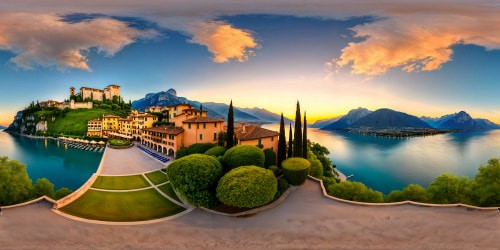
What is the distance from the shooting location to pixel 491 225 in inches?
226

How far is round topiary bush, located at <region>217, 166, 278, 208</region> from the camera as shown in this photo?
687 centimetres

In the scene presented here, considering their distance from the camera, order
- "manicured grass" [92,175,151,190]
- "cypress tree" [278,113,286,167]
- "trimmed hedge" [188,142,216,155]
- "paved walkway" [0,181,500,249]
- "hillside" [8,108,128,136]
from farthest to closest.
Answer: "hillside" [8,108,128,136] → "trimmed hedge" [188,142,216,155] → "cypress tree" [278,113,286,167] → "manicured grass" [92,175,151,190] → "paved walkway" [0,181,500,249]

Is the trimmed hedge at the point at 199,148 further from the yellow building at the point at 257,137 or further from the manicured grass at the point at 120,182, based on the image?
the manicured grass at the point at 120,182

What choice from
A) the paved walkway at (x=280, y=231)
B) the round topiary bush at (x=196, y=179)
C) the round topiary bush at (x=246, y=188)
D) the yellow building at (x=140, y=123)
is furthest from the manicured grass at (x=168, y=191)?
the yellow building at (x=140, y=123)

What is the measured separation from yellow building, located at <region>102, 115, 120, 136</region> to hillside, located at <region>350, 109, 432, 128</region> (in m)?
63.5

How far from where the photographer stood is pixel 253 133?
1335 cm

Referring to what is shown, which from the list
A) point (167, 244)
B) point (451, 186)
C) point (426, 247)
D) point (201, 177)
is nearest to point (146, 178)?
point (201, 177)

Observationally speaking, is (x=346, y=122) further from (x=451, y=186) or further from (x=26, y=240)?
(x=26, y=240)

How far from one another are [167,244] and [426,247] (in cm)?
Result: 542

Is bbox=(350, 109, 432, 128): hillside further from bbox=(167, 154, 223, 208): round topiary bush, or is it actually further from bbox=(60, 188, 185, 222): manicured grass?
bbox=(60, 188, 185, 222): manicured grass

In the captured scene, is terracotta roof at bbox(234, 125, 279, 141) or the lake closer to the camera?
terracotta roof at bbox(234, 125, 279, 141)

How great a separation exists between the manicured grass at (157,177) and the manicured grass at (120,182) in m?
0.32

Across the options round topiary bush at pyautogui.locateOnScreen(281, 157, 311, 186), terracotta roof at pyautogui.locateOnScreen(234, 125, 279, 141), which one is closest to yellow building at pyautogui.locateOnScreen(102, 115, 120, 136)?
terracotta roof at pyautogui.locateOnScreen(234, 125, 279, 141)

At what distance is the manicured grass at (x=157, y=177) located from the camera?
31.4 feet
